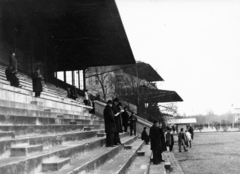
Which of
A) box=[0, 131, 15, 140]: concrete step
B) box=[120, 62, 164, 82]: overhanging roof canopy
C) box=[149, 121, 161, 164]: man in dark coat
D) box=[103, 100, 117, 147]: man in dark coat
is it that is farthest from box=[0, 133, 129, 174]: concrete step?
box=[120, 62, 164, 82]: overhanging roof canopy

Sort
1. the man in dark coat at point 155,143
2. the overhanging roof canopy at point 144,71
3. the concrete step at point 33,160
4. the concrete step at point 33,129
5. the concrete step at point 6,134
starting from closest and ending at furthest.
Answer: the concrete step at point 33,160
the concrete step at point 6,134
the concrete step at point 33,129
the man in dark coat at point 155,143
the overhanging roof canopy at point 144,71

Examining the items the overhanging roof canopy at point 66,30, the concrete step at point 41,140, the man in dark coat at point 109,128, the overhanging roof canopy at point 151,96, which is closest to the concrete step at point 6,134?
the concrete step at point 41,140

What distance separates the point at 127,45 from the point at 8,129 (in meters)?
20.0

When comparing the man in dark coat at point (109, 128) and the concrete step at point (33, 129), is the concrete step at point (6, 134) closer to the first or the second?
the concrete step at point (33, 129)

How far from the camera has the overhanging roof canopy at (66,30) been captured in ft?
60.0

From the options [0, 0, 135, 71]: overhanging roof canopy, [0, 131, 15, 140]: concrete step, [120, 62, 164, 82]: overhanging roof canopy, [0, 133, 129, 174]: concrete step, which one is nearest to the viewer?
[0, 133, 129, 174]: concrete step

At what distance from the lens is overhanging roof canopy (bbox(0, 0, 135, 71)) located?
1830cm

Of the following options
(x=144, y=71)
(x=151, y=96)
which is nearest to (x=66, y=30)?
(x=151, y=96)

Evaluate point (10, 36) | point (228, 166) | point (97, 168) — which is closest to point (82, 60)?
point (10, 36)

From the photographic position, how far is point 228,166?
551 inches

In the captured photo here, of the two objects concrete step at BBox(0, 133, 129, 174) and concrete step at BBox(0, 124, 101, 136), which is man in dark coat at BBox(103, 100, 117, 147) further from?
concrete step at BBox(0, 133, 129, 174)

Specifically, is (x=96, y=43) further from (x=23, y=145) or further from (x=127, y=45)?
(x=23, y=145)

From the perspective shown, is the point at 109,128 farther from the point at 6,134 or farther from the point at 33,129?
the point at 6,134

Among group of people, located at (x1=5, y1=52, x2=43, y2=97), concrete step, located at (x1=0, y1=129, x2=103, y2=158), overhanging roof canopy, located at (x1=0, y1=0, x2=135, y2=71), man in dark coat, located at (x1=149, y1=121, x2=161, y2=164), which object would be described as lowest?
man in dark coat, located at (x1=149, y1=121, x2=161, y2=164)
